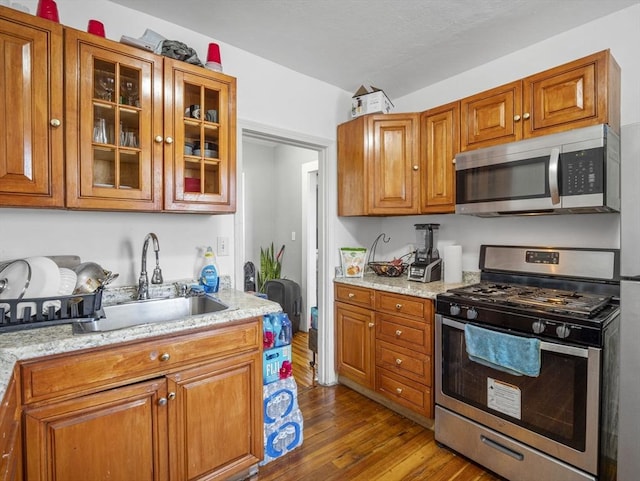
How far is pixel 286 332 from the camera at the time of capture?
1.99 m

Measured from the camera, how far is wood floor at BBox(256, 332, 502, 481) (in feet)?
5.83

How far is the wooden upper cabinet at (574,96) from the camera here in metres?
1.66

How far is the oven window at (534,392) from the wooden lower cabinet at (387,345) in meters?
0.21

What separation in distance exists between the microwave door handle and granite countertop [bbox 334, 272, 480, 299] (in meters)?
0.81

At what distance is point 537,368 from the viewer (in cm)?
157

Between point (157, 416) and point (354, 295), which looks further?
point (354, 295)

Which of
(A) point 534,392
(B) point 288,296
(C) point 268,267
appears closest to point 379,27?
(A) point 534,392

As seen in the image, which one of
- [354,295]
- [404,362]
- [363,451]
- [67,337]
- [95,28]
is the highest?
[95,28]

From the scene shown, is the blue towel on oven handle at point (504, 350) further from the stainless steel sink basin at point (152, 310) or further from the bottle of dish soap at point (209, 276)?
the bottle of dish soap at point (209, 276)

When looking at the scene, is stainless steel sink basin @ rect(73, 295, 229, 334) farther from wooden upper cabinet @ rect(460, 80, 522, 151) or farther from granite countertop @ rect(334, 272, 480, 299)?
wooden upper cabinet @ rect(460, 80, 522, 151)

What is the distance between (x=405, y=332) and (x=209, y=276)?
4.29 feet

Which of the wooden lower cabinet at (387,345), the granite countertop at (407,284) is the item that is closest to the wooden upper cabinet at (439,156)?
the granite countertop at (407,284)

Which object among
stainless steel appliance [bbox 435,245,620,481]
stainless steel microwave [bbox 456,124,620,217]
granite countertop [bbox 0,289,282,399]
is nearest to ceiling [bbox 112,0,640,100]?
stainless steel microwave [bbox 456,124,620,217]

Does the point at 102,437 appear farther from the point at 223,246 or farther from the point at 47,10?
the point at 47,10
